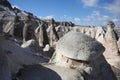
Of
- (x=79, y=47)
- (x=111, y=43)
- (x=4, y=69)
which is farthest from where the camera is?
(x=111, y=43)

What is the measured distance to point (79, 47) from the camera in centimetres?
690

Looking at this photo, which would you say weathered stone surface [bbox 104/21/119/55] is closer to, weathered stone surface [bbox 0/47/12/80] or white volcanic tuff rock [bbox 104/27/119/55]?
white volcanic tuff rock [bbox 104/27/119/55]

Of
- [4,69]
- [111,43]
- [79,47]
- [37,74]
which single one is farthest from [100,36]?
[4,69]

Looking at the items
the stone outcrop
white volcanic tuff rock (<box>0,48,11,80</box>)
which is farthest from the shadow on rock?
white volcanic tuff rock (<box>0,48,11,80</box>)

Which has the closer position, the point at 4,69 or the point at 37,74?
the point at 4,69

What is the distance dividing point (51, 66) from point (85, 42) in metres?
0.90

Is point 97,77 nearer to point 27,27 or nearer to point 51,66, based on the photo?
point 51,66

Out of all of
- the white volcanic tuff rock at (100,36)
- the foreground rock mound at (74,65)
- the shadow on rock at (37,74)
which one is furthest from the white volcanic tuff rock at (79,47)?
the white volcanic tuff rock at (100,36)

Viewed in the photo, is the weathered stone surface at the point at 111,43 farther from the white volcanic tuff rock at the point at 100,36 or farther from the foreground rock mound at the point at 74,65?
the foreground rock mound at the point at 74,65

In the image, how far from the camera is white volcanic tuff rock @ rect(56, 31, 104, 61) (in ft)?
22.4

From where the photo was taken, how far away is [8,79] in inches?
207

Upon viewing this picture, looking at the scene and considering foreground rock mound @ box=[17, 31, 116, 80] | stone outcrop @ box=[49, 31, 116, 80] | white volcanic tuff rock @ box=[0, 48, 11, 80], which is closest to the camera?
white volcanic tuff rock @ box=[0, 48, 11, 80]

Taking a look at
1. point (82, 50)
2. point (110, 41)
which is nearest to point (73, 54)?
point (82, 50)

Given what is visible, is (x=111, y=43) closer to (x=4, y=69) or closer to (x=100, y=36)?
(x=100, y=36)
